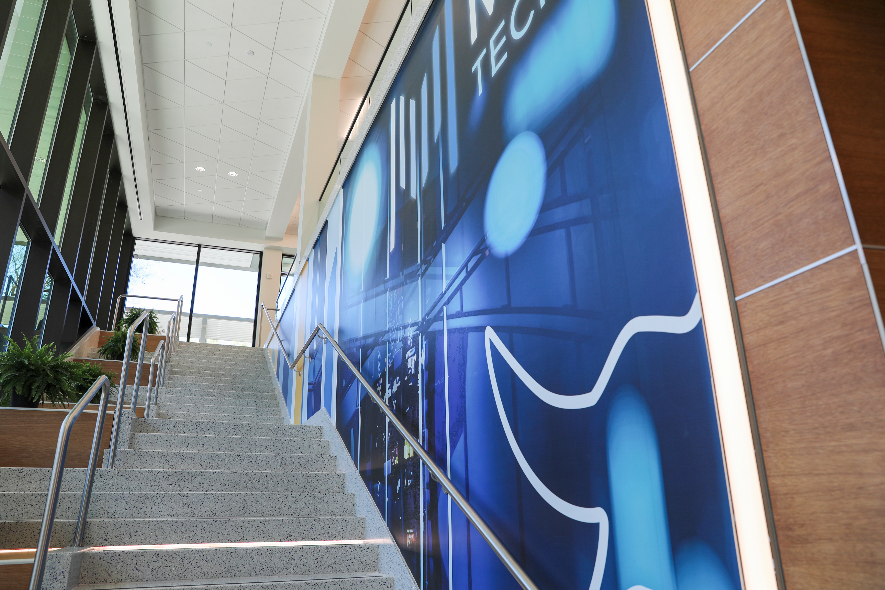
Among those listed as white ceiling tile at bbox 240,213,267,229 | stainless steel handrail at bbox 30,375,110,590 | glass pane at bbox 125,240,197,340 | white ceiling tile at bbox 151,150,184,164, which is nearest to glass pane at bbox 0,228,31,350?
stainless steel handrail at bbox 30,375,110,590

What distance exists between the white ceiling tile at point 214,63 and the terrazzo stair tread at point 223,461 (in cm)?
557

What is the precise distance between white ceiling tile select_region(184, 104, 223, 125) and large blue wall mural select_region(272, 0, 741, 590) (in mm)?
6532

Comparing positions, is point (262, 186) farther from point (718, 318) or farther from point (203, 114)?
point (718, 318)

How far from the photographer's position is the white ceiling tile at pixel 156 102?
862cm

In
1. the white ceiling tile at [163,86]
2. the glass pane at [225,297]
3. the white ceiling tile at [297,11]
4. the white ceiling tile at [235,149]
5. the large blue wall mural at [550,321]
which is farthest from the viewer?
the glass pane at [225,297]

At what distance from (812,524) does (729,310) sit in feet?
1.19

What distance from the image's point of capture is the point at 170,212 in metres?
12.7

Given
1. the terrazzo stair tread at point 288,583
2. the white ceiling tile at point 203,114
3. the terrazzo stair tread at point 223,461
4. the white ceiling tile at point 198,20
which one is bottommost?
the terrazzo stair tread at point 288,583

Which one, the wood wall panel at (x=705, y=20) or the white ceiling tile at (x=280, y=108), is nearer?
the wood wall panel at (x=705, y=20)

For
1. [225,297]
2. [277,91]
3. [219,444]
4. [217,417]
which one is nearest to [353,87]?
Result: [277,91]

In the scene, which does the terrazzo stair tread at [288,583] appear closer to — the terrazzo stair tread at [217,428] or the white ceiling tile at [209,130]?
the terrazzo stair tread at [217,428]

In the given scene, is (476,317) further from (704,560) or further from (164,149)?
(164,149)

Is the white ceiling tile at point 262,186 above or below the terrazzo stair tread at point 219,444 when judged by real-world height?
above

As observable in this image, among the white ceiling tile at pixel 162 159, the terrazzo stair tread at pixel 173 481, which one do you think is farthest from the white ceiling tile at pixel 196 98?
the terrazzo stair tread at pixel 173 481
